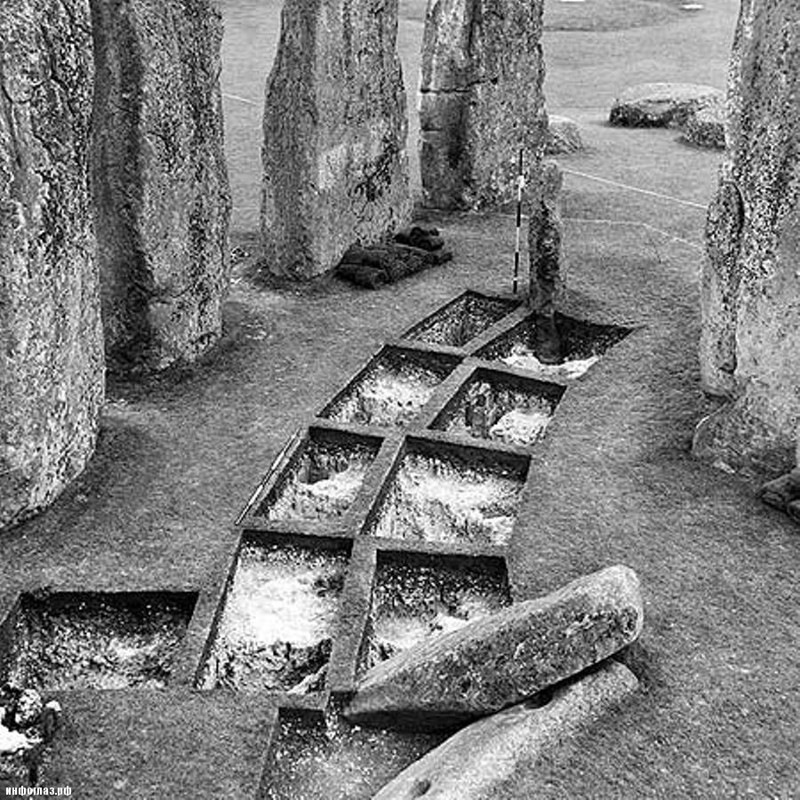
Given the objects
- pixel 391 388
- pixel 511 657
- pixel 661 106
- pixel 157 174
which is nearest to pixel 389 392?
pixel 391 388

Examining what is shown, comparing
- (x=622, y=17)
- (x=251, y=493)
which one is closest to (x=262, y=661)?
(x=251, y=493)

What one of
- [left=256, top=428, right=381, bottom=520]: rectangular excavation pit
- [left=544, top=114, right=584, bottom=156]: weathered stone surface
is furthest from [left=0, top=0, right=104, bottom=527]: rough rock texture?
[left=544, top=114, right=584, bottom=156]: weathered stone surface

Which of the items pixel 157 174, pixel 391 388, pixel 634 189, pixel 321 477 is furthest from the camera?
pixel 634 189

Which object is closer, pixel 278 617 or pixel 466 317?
pixel 278 617

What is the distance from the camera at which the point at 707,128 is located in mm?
20797

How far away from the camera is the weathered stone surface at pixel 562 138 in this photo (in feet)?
65.5

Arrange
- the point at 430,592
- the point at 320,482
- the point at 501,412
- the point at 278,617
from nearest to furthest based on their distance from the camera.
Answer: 1. the point at 278,617
2. the point at 430,592
3. the point at 320,482
4. the point at 501,412

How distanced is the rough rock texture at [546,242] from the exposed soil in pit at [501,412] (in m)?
1.65

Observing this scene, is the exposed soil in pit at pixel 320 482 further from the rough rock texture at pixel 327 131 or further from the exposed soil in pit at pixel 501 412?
the rough rock texture at pixel 327 131

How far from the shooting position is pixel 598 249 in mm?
14703

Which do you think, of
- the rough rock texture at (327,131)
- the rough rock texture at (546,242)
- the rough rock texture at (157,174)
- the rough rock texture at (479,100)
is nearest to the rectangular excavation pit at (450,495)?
the rough rock texture at (157,174)

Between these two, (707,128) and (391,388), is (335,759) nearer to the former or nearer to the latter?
(391,388)

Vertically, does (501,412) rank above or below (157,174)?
below

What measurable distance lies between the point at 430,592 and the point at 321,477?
6.55 feet
